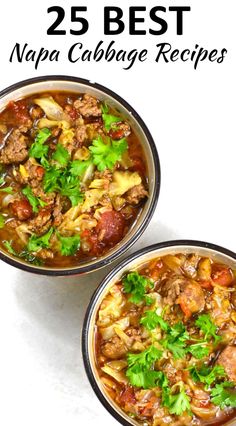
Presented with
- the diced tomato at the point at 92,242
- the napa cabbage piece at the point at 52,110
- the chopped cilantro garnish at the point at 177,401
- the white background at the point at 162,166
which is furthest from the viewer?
the white background at the point at 162,166

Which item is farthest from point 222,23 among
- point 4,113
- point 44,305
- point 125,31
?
point 44,305

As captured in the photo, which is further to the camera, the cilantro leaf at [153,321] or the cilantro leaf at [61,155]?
the cilantro leaf at [61,155]

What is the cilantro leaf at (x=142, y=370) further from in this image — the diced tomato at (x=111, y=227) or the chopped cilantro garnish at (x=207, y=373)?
the diced tomato at (x=111, y=227)

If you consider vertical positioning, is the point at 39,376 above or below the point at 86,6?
below

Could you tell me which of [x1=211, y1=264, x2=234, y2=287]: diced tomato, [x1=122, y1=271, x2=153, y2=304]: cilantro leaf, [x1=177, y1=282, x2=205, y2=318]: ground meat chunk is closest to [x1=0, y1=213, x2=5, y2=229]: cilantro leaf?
[x1=122, y1=271, x2=153, y2=304]: cilantro leaf

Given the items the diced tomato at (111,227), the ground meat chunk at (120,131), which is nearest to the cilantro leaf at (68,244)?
the diced tomato at (111,227)

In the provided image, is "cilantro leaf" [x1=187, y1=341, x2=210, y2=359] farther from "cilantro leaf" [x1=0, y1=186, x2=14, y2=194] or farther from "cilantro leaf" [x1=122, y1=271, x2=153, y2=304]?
"cilantro leaf" [x1=0, y1=186, x2=14, y2=194]

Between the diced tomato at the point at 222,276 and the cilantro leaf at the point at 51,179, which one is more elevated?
the cilantro leaf at the point at 51,179

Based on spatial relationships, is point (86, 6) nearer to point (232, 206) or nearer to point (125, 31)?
point (125, 31)
